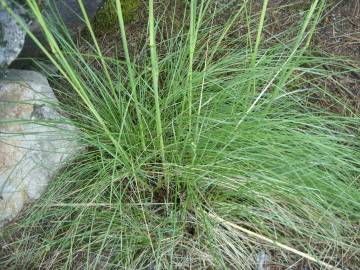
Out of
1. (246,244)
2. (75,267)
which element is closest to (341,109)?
(246,244)

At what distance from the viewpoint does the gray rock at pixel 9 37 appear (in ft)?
4.48

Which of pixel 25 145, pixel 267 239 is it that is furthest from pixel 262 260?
pixel 25 145

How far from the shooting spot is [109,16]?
1.70 metres

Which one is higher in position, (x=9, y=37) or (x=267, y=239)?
(x=9, y=37)

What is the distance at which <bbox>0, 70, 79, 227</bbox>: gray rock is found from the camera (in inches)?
55.6

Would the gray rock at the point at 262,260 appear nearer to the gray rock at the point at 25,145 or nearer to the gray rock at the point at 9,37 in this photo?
the gray rock at the point at 25,145

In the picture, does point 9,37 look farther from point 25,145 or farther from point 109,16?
point 109,16

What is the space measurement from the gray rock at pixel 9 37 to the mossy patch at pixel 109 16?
0.35 m

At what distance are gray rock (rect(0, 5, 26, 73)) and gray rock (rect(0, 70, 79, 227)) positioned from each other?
3.1 inches

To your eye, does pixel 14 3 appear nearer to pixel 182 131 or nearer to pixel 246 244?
pixel 182 131

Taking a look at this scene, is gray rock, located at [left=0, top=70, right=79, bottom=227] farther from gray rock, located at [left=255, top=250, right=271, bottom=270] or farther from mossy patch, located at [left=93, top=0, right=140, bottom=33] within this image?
gray rock, located at [left=255, top=250, right=271, bottom=270]

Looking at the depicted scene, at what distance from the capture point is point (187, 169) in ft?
4.22

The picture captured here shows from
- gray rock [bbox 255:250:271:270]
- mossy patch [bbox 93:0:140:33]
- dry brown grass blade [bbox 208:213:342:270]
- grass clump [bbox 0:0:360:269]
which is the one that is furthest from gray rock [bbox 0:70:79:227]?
gray rock [bbox 255:250:271:270]

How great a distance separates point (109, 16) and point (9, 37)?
0.42 m
